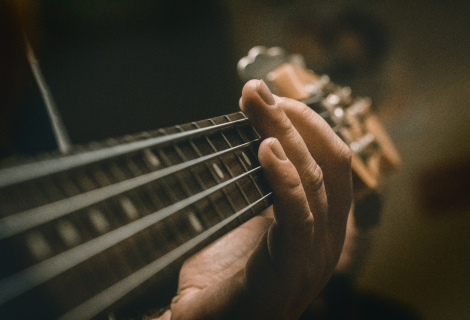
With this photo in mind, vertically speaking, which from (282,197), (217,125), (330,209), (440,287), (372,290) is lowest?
(440,287)

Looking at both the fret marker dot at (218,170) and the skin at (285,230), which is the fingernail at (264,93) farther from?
the fret marker dot at (218,170)

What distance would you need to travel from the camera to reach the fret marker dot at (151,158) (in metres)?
0.26

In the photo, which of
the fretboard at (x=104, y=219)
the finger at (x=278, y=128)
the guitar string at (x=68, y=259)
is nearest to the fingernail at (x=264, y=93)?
the finger at (x=278, y=128)

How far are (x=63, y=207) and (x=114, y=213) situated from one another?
1.6 inches

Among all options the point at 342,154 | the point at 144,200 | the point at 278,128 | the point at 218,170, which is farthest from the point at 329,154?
the point at 144,200

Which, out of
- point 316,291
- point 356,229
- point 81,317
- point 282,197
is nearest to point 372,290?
point 356,229

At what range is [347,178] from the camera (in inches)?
22.7

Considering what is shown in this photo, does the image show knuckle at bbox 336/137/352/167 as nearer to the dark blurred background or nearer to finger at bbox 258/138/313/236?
finger at bbox 258/138/313/236

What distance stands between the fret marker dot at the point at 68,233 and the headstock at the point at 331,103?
22.9 inches

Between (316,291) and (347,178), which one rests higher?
(347,178)

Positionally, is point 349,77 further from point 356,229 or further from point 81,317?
point 81,317

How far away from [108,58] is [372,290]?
4.60ft

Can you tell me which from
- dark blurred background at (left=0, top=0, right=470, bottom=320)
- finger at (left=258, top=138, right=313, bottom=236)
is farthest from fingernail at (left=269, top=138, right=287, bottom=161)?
dark blurred background at (left=0, top=0, right=470, bottom=320)

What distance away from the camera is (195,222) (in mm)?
273
